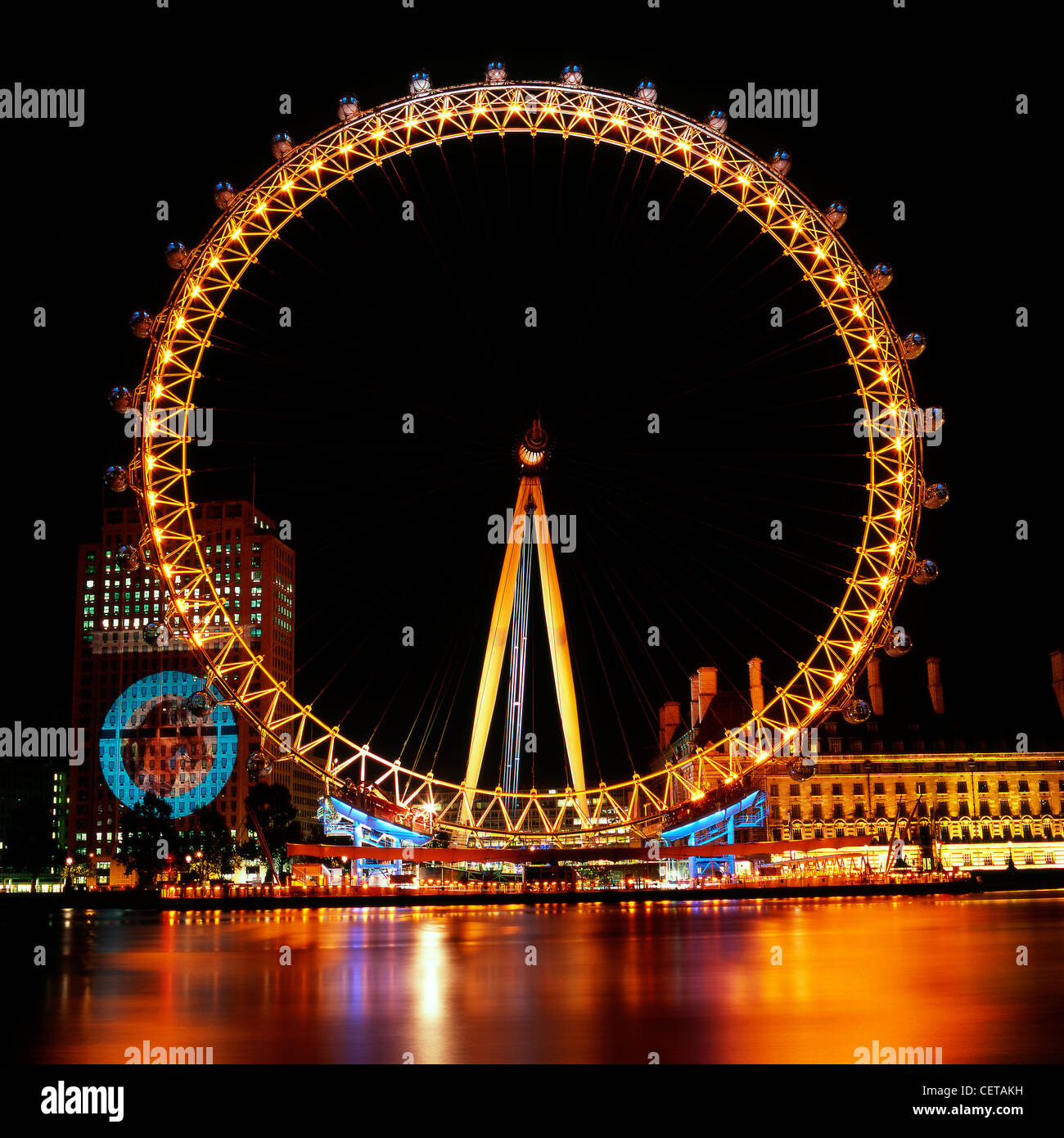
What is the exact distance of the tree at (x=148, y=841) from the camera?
106 metres

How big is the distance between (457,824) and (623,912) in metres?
11.1

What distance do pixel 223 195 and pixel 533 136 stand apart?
434 inches

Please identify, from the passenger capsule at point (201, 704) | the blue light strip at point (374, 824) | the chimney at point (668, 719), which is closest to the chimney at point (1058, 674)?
the chimney at point (668, 719)

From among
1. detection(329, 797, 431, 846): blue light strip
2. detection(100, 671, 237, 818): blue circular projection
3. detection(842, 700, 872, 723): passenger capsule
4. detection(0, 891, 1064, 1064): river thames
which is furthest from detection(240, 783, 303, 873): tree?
detection(0, 891, 1064, 1064): river thames

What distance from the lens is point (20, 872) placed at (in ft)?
493

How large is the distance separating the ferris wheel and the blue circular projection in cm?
11890

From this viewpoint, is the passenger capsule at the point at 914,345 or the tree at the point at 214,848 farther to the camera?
the tree at the point at 214,848

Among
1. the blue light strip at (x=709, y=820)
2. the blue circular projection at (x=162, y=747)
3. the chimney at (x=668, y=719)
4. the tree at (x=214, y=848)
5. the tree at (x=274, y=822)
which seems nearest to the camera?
the blue light strip at (x=709, y=820)

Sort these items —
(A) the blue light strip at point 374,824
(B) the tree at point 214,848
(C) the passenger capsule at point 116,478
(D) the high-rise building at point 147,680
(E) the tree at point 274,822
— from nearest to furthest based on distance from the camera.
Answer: (C) the passenger capsule at point 116,478 < (A) the blue light strip at point 374,824 < (E) the tree at point 274,822 < (B) the tree at point 214,848 < (D) the high-rise building at point 147,680

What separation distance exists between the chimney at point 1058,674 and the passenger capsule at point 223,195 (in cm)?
9369

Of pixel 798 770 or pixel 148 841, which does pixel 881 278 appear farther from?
pixel 148 841

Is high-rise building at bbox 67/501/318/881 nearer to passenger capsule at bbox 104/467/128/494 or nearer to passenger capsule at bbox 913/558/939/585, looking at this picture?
passenger capsule at bbox 104/467/128/494

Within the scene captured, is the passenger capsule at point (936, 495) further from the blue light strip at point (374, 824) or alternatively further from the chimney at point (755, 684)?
the chimney at point (755, 684)

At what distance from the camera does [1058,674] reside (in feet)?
384
